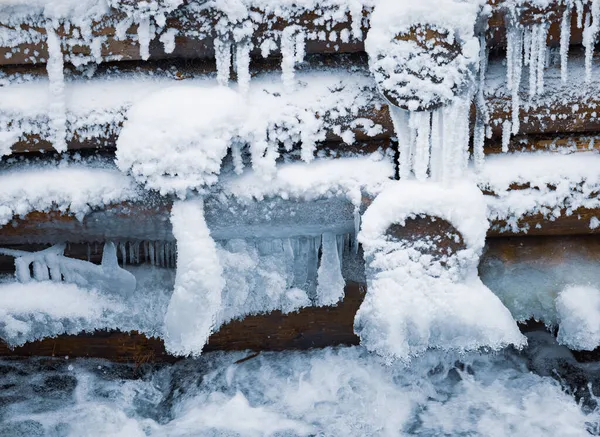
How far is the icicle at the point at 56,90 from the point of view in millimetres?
2402

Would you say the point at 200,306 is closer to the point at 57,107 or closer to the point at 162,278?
the point at 162,278

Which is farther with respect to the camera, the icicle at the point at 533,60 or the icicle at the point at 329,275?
the icicle at the point at 329,275

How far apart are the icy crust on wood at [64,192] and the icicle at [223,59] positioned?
0.62 metres

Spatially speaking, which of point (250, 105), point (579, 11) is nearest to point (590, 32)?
point (579, 11)

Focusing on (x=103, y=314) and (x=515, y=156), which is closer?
(x=515, y=156)

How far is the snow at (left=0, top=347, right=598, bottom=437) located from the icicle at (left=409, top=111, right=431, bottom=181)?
137cm

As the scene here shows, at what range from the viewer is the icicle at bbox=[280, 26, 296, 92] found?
7.94 feet

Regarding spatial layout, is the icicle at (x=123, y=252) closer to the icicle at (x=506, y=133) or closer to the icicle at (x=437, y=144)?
the icicle at (x=437, y=144)

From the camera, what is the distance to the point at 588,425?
9.73 feet

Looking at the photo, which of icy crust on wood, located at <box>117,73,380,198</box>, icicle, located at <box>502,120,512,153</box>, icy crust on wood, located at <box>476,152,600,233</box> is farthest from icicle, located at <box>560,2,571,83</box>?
icy crust on wood, located at <box>117,73,380,198</box>

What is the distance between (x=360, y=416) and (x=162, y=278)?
129 centimetres

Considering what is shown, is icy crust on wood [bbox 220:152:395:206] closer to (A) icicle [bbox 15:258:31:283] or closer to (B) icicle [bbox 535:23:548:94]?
(B) icicle [bbox 535:23:548:94]

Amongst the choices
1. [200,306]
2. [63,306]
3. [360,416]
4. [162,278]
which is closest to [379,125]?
[200,306]

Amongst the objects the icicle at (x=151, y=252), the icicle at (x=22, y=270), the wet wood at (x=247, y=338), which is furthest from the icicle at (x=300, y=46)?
the icicle at (x=22, y=270)
